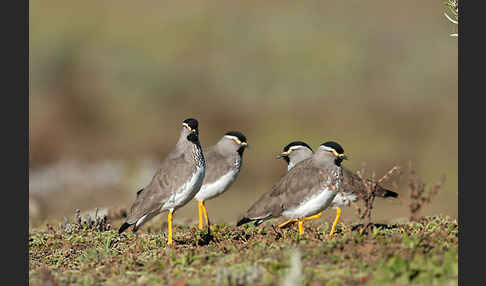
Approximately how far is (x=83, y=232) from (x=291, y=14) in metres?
27.2

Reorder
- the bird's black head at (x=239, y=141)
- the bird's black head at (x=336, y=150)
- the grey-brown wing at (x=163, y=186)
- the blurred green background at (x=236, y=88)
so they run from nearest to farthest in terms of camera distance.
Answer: the bird's black head at (x=336, y=150) < the grey-brown wing at (x=163, y=186) < the bird's black head at (x=239, y=141) < the blurred green background at (x=236, y=88)

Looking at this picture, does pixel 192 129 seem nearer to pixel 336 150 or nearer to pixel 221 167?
pixel 221 167

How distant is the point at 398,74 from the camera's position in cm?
3434

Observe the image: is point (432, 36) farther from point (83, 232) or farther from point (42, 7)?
point (83, 232)

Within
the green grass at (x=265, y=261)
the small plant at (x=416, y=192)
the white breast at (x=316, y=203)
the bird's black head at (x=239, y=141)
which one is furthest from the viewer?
the bird's black head at (x=239, y=141)

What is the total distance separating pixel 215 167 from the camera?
13.8 m

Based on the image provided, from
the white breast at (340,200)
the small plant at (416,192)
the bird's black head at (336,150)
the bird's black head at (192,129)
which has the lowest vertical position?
the white breast at (340,200)

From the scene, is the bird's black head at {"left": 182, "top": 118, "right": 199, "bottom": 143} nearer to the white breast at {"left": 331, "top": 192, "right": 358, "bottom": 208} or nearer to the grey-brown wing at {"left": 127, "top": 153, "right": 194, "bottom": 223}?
the grey-brown wing at {"left": 127, "top": 153, "right": 194, "bottom": 223}

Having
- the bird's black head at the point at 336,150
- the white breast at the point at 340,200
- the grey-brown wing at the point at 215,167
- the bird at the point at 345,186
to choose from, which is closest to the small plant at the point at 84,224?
the grey-brown wing at the point at 215,167

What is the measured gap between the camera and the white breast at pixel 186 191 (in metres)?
11.8

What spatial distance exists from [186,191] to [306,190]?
2.13 m

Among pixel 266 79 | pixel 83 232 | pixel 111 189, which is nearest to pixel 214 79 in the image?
pixel 266 79

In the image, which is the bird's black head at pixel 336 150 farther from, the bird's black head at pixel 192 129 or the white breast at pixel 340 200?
the bird's black head at pixel 192 129

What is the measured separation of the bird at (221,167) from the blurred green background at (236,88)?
7824 mm
